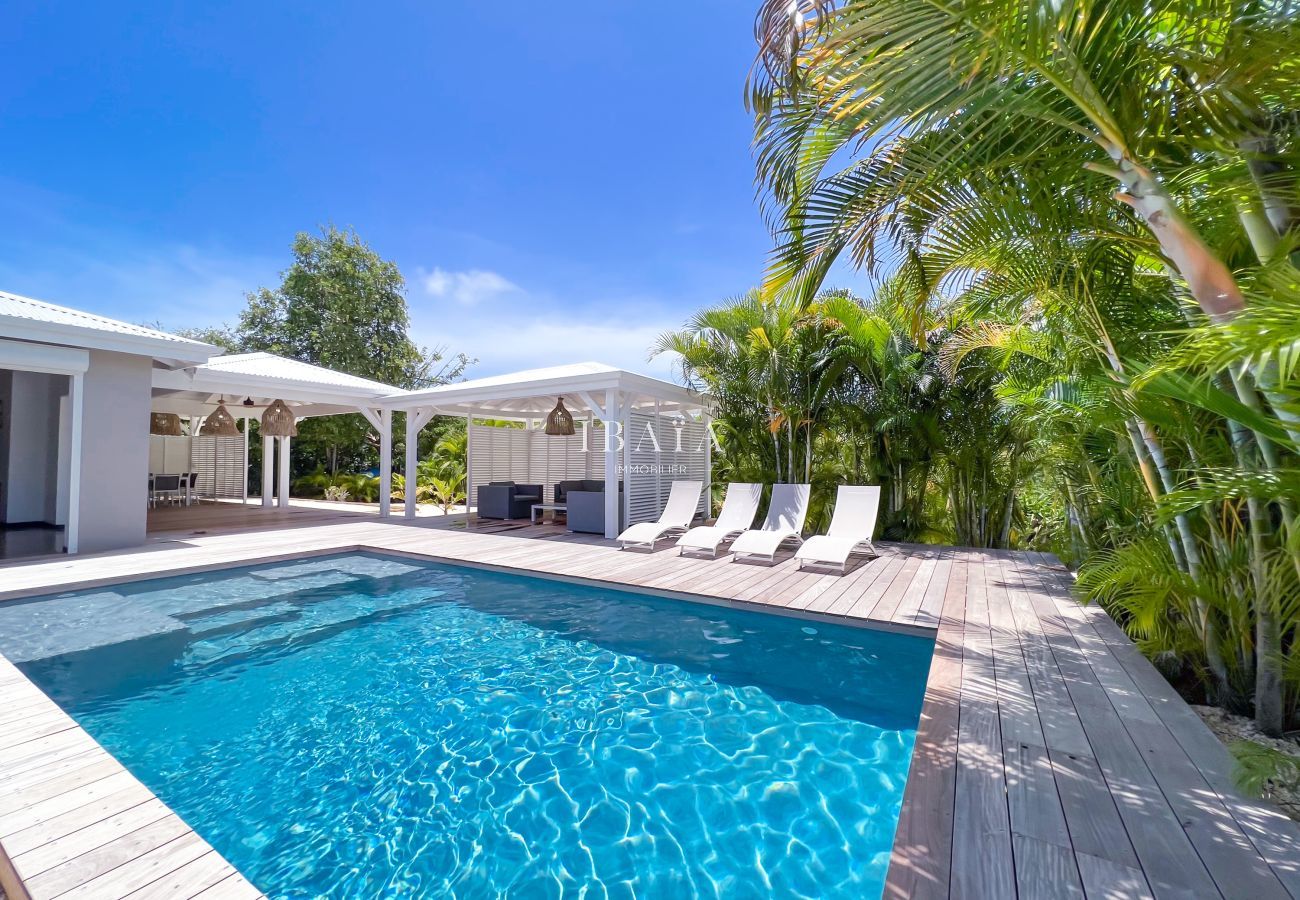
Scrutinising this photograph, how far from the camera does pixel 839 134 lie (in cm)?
325

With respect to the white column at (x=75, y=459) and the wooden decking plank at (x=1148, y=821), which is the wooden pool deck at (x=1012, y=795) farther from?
the white column at (x=75, y=459)

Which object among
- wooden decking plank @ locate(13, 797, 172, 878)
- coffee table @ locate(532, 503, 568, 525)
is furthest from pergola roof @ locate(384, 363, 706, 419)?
wooden decking plank @ locate(13, 797, 172, 878)

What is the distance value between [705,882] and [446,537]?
858 cm

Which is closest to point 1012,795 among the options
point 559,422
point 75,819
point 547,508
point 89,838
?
point 89,838

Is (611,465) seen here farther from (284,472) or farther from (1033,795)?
(284,472)

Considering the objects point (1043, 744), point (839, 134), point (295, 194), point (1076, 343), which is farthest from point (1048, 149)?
point (295, 194)

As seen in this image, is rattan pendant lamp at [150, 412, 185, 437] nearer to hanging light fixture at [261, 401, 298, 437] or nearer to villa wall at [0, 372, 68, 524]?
villa wall at [0, 372, 68, 524]

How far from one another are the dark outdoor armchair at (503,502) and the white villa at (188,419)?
0.18 metres

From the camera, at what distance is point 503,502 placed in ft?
41.5

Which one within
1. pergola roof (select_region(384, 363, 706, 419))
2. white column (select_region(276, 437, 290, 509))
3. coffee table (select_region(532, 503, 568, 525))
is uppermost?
pergola roof (select_region(384, 363, 706, 419))

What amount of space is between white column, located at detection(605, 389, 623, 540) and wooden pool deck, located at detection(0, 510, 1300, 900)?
539cm

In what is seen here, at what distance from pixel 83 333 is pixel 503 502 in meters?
7.36

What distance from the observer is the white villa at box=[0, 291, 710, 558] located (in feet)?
26.5

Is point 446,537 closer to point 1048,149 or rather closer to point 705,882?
point 705,882
